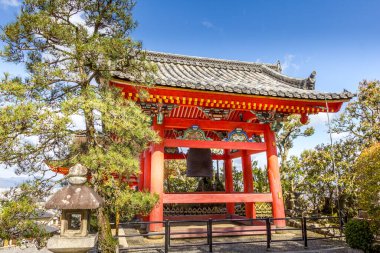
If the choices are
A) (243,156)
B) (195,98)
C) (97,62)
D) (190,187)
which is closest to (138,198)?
(97,62)

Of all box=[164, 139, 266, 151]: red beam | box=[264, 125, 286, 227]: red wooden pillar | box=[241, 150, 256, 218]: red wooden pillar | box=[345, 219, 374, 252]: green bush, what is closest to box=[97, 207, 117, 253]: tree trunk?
box=[164, 139, 266, 151]: red beam

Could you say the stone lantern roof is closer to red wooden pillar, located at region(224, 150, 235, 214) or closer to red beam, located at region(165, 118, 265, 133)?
red beam, located at region(165, 118, 265, 133)

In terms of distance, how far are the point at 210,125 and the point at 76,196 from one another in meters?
5.53

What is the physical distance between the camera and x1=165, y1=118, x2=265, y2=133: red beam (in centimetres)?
845

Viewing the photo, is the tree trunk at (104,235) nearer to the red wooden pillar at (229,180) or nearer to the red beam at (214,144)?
the red beam at (214,144)

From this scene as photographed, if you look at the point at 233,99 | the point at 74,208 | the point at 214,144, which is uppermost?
the point at 233,99

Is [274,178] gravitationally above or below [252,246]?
above

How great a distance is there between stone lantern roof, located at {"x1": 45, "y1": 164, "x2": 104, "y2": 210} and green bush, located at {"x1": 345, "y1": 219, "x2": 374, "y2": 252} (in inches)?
241

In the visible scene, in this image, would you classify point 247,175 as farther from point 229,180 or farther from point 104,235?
point 104,235

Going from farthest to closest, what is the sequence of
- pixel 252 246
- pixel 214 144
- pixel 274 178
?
1. pixel 274 178
2. pixel 214 144
3. pixel 252 246

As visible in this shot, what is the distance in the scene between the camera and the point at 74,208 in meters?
3.78

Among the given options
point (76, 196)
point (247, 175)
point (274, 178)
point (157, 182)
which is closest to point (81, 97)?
point (76, 196)

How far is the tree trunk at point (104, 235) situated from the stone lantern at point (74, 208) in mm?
604

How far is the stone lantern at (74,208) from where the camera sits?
3.77m
